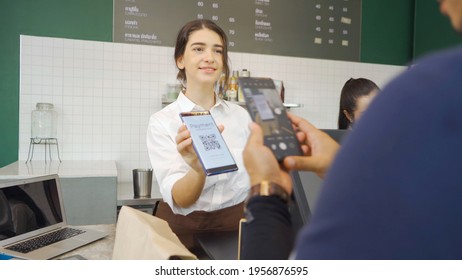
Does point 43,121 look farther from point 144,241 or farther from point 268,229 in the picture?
point 268,229

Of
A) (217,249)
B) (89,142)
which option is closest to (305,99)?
(89,142)

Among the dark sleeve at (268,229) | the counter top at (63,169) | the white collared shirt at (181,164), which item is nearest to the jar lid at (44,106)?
the counter top at (63,169)

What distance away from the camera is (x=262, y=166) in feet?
1.53

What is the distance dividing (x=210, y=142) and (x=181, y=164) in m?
0.37

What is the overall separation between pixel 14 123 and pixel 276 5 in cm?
217

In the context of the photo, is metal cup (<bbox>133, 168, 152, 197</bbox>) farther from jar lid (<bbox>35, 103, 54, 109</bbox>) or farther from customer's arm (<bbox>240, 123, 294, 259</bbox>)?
customer's arm (<bbox>240, 123, 294, 259</bbox>)

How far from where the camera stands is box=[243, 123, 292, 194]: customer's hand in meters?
0.46

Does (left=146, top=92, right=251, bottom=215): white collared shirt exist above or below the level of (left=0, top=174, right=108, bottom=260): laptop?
above

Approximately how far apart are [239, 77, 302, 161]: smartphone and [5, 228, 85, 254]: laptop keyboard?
0.79m

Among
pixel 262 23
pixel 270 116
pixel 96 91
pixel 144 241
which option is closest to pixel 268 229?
pixel 270 116

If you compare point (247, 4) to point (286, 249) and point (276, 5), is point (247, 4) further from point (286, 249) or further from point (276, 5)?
point (286, 249)

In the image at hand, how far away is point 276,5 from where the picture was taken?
10.3ft

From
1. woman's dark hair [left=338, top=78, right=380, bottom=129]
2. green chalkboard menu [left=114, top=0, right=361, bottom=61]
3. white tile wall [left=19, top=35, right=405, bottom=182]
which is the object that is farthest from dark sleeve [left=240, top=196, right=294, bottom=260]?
green chalkboard menu [left=114, top=0, right=361, bottom=61]

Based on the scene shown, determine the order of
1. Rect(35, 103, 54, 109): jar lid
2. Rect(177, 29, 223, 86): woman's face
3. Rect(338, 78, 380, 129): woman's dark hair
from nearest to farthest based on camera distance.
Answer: Rect(177, 29, 223, 86): woman's face → Rect(338, 78, 380, 129): woman's dark hair → Rect(35, 103, 54, 109): jar lid
